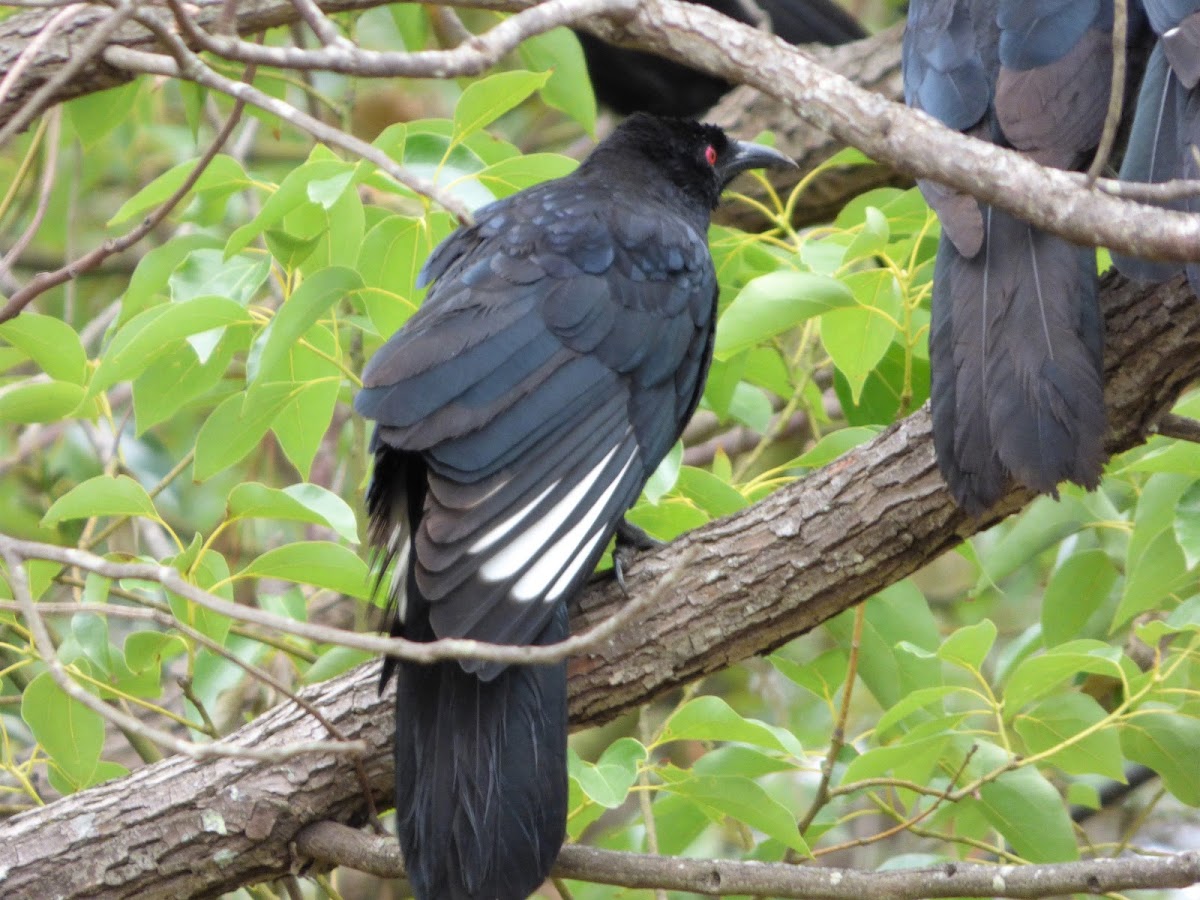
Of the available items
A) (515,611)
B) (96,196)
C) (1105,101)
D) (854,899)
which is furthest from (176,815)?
(96,196)

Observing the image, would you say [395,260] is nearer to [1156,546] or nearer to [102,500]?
[102,500]

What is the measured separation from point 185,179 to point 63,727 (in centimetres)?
108

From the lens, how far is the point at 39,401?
2893mm

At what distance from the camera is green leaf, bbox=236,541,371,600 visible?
107 inches

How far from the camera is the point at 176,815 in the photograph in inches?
108

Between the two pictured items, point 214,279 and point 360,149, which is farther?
point 214,279

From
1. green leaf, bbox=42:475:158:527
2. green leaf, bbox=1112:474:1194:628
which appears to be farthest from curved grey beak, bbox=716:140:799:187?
green leaf, bbox=42:475:158:527

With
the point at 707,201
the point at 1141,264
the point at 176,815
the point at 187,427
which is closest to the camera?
the point at 1141,264

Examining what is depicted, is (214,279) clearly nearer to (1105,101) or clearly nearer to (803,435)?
(1105,101)

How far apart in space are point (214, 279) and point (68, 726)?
911 millimetres

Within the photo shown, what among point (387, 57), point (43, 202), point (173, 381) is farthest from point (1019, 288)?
point (43, 202)

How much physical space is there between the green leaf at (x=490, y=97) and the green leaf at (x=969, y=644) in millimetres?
1264

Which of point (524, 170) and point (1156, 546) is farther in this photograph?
point (524, 170)

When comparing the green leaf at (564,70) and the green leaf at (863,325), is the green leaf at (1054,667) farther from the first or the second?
the green leaf at (564,70)
